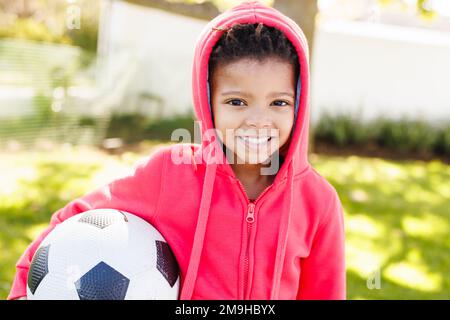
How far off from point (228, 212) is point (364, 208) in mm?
3442

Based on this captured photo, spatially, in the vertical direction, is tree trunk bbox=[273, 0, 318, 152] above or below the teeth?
above

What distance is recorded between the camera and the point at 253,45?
7.08ft

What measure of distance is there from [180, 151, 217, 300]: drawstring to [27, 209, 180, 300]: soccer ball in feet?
0.15

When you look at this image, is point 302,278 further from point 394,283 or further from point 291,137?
point 394,283

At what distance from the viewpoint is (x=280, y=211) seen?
91.8 inches

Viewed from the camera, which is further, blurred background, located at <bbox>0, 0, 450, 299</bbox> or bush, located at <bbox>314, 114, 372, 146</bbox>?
bush, located at <bbox>314, 114, 372, 146</bbox>

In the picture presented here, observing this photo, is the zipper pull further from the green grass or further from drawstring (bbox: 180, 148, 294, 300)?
the green grass

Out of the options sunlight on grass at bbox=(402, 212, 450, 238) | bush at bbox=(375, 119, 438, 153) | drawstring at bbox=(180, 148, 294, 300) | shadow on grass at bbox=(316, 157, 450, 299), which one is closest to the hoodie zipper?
drawstring at bbox=(180, 148, 294, 300)

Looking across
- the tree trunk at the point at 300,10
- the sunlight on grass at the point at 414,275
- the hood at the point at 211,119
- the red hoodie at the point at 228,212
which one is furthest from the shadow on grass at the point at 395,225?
the tree trunk at the point at 300,10

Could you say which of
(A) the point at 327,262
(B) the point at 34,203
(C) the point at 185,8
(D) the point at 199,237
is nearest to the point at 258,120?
(D) the point at 199,237

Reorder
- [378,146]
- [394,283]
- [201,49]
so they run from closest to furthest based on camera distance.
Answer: [201,49], [394,283], [378,146]

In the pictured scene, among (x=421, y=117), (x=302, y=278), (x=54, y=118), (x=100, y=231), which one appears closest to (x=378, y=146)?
(x=421, y=117)

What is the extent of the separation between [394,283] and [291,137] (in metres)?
2.01

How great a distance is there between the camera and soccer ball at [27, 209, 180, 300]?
2.04 m
